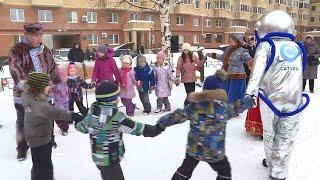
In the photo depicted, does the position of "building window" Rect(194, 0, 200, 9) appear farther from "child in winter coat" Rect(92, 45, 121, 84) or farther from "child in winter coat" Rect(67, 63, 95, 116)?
"child in winter coat" Rect(67, 63, 95, 116)

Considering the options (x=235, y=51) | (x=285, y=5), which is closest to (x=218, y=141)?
(x=235, y=51)

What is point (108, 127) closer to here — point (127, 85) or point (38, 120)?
point (38, 120)

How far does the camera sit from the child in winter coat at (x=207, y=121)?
320 centimetres

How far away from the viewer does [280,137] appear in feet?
12.7

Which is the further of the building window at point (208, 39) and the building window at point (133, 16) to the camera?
the building window at point (208, 39)

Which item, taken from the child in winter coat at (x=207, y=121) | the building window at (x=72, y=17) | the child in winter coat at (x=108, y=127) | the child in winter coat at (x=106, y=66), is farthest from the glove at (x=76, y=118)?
the building window at (x=72, y=17)

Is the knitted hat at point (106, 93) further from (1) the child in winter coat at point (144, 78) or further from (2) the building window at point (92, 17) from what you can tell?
(2) the building window at point (92, 17)

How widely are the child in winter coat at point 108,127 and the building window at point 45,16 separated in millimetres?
29260

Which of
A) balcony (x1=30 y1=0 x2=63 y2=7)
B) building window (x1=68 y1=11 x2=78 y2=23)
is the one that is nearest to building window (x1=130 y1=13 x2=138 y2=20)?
building window (x1=68 y1=11 x2=78 y2=23)

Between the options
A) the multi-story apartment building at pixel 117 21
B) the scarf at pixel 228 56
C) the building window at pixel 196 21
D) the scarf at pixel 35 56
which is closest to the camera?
the scarf at pixel 35 56

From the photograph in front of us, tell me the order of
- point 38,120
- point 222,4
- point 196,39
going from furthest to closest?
point 222,4, point 196,39, point 38,120

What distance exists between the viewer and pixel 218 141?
10.7ft

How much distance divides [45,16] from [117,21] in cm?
722

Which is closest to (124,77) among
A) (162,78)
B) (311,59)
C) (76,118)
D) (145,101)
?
(145,101)
